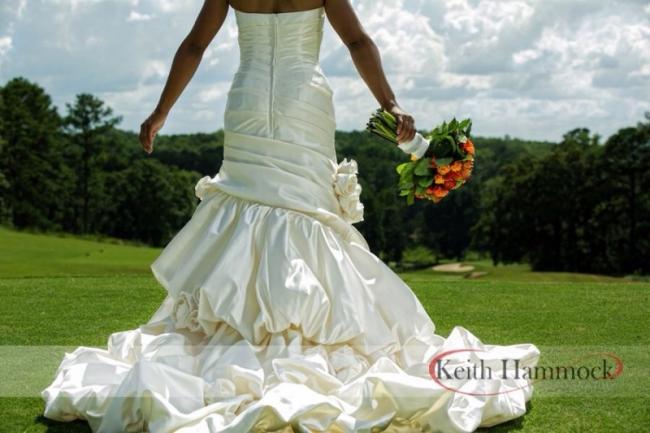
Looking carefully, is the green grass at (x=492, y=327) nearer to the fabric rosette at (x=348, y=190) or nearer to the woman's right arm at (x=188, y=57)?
the fabric rosette at (x=348, y=190)

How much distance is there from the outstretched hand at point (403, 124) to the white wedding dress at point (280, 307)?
0.53 m

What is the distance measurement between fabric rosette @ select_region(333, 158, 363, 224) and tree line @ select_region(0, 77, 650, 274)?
49298mm

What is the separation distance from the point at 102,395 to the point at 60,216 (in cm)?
6022

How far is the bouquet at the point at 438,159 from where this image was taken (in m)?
6.29

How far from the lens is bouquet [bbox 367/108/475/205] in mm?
6285

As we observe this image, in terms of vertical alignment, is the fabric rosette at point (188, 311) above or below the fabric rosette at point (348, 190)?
below

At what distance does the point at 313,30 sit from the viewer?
20.6 feet

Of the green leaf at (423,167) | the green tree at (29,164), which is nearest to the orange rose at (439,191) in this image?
the green leaf at (423,167)

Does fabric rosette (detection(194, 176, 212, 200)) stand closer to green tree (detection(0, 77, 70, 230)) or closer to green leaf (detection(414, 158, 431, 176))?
green leaf (detection(414, 158, 431, 176))

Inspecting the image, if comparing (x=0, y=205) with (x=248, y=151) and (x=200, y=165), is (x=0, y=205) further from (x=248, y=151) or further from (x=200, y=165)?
(x=248, y=151)

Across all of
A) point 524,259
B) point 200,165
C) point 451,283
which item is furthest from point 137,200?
point 451,283

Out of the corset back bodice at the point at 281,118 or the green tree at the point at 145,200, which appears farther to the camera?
the green tree at the point at 145,200

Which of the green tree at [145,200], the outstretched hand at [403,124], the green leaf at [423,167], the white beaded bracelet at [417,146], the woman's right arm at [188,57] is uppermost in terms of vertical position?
the woman's right arm at [188,57]

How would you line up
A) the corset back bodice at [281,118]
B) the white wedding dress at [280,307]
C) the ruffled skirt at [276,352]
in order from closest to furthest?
the ruffled skirt at [276,352] → the white wedding dress at [280,307] → the corset back bodice at [281,118]
